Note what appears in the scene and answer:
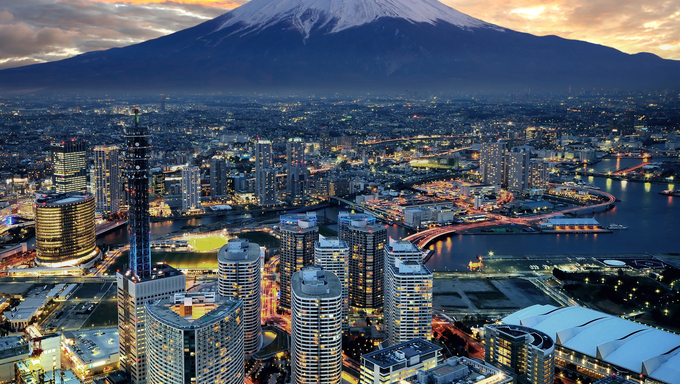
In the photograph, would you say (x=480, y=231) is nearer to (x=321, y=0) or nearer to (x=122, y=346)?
(x=122, y=346)

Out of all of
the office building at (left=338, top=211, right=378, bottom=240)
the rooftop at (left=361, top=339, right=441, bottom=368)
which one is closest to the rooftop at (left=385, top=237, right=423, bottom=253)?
the office building at (left=338, top=211, right=378, bottom=240)

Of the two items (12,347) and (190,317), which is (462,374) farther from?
(12,347)

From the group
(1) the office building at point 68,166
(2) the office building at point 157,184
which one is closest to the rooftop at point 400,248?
(1) the office building at point 68,166

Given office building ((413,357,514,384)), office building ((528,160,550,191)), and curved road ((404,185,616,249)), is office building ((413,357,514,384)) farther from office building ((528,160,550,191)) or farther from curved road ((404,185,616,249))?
office building ((528,160,550,191))

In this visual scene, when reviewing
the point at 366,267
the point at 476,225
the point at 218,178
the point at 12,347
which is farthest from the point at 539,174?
the point at 12,347

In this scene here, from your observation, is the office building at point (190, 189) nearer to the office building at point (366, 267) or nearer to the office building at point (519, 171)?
the office building at point (366, 267)

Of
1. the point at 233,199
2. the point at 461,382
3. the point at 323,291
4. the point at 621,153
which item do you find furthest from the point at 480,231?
the point at 621,153
